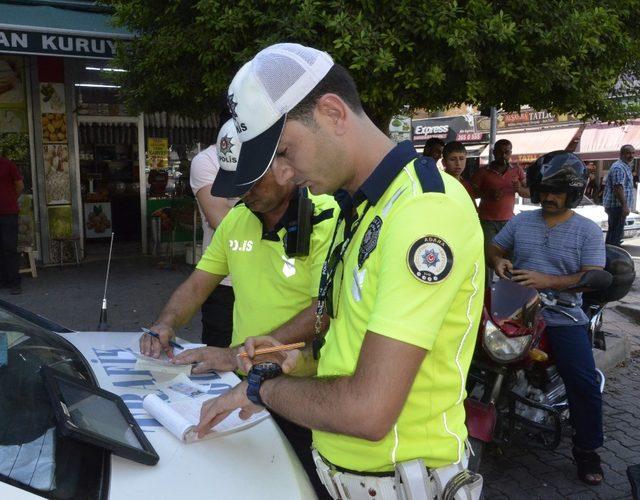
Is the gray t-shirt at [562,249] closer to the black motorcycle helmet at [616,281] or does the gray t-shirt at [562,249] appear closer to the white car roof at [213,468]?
the black motorcycle helmet at [616,281]

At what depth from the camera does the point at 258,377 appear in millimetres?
1666

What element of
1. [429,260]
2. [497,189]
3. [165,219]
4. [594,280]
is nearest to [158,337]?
[429,260]

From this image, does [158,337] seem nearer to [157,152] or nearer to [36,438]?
[36,438]

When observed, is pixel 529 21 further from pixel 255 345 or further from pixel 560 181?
pixel 255 345

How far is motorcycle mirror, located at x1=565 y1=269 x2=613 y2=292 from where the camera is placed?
141 inches

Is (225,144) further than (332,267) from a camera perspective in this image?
Yes

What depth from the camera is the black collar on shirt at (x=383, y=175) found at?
153cm

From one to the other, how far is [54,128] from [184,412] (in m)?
8.93

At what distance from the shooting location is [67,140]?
9914 mm

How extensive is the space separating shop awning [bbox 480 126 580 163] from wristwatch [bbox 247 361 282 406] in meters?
24.2

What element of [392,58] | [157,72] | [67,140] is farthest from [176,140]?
[392,58]

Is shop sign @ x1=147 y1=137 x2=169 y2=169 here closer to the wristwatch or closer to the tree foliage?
the tree foliage

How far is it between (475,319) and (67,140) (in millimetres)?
9528

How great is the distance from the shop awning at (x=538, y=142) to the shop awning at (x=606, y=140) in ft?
1.74
